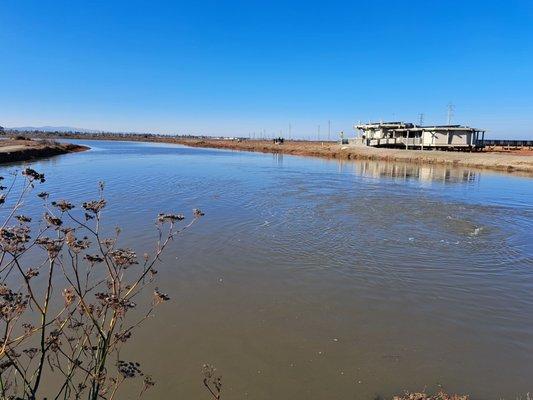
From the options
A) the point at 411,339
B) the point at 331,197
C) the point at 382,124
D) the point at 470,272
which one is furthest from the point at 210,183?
the point at 382,124

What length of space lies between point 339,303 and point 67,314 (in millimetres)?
4889

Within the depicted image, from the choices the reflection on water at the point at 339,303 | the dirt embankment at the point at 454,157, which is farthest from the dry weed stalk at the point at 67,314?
the dirt embankment at the point at 454,157

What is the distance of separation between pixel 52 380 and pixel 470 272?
891cm

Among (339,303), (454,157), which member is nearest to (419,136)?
(454,157)

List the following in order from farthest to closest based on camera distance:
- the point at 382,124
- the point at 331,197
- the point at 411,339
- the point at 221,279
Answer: the point at 382,124, the point at 331,197, the point at 221,279, the point at 411,339

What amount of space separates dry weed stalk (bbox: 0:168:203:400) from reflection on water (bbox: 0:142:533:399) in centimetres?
77

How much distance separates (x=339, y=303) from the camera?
7469 mm

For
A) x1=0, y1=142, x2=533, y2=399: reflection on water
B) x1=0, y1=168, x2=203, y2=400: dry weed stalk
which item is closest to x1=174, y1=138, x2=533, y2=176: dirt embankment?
x1=0, y1=142, x2=533, y2=399: reflection on water

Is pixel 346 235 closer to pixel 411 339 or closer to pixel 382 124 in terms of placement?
pixel 411 339

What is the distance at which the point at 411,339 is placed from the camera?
20.5ft

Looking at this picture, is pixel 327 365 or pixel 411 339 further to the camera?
pixel 411 339

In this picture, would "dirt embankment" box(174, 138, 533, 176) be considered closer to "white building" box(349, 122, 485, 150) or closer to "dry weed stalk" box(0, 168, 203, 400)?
"white building" box(349, 122, 485, 150)

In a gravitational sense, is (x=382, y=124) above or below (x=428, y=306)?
above

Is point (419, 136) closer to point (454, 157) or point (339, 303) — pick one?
point (454, 157)
